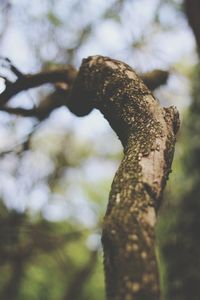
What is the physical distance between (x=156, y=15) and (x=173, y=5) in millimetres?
579

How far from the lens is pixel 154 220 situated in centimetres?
131

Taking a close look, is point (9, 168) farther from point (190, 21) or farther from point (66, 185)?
point (66, 185)

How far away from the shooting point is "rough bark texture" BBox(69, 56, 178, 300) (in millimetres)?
1125

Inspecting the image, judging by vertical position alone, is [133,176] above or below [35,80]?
below

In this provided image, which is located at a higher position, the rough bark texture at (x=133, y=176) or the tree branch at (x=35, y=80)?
the tree branch at (x=35, y=80)

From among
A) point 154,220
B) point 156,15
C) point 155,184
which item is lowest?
point 154,220

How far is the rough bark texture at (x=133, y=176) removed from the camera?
112 centimetres

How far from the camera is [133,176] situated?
1.46 m

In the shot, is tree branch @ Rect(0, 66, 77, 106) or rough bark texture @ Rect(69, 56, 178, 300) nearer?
rough bark texture @ Rect(69, 56, 178, 300)

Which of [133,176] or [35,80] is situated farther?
[35,80]

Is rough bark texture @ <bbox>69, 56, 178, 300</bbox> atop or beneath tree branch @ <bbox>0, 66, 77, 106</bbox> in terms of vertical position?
beneath

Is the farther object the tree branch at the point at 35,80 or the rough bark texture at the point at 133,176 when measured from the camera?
the tree branch at the point at 35,80

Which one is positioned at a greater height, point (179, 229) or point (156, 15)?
point (156, 15)

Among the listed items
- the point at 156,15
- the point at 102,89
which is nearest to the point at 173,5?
the point at 156,15
